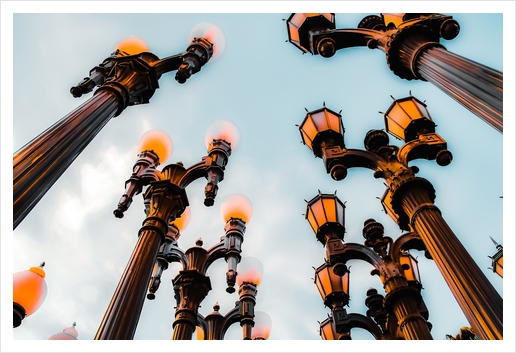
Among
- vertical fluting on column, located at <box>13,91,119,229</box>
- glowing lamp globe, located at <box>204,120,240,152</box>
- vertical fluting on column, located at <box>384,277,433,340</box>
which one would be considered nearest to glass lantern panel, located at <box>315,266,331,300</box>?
vertical fluting on column, located at <box>384,277,433,340</box>

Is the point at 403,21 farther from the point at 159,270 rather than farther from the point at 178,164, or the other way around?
the point at 159,270

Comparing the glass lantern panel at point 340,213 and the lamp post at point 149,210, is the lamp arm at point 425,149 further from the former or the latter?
the lamp post at point 149,210

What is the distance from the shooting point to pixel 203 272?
7.16 m

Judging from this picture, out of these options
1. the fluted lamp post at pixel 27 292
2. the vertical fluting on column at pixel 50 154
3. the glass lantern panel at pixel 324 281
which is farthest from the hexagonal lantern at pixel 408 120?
the fluted lamp post at pixel 27 292

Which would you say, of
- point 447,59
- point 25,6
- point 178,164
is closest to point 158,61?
point 178,164

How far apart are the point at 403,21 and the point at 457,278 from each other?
10.2 feet

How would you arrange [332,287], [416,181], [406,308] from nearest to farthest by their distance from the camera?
[416,181] → [406,308] → [332,287]

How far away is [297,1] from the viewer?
5461 millimetres

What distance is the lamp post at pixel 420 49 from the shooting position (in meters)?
3.38

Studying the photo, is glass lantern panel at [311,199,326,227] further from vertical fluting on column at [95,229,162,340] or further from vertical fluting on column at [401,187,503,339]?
vertical fluting on column at [95,229,162,340]

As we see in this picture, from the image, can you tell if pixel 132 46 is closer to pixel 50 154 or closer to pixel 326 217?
pixel 50 154

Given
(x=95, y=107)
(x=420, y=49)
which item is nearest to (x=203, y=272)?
(x=95, y=107)

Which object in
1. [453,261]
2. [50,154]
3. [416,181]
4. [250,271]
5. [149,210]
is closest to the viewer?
[50,154]

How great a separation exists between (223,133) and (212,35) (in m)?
1.87
